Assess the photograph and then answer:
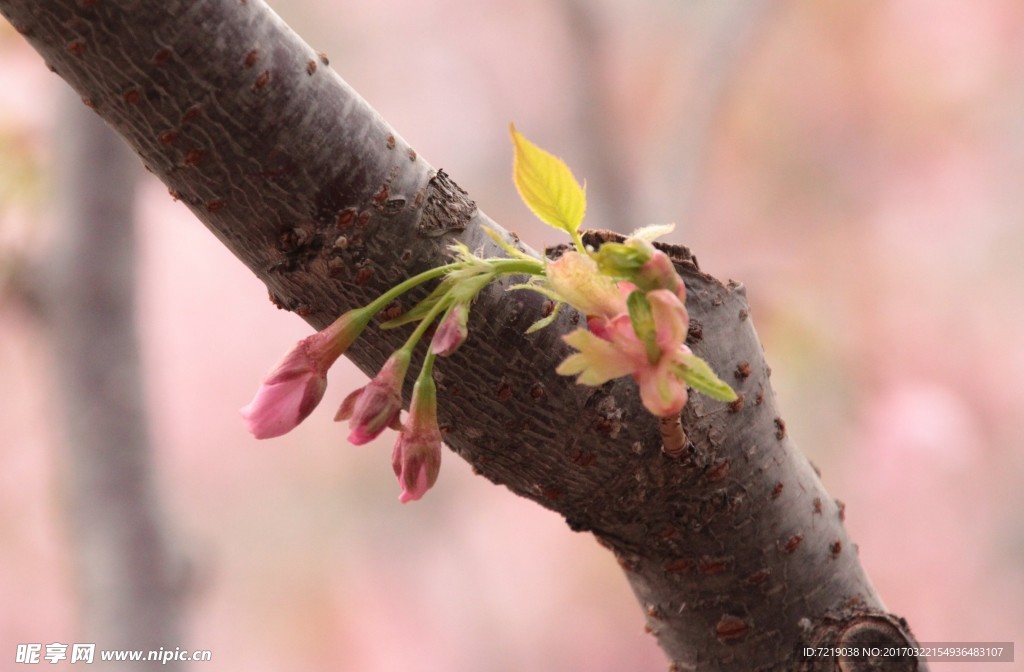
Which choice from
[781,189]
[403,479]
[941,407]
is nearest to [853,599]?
[403,479]

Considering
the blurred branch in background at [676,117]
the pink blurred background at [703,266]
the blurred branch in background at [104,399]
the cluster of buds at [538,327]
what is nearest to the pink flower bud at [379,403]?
the cluster of buds at [538,327]

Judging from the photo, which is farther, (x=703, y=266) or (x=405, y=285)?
(x=703, y=266)

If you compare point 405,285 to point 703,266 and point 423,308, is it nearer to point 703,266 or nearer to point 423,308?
point 423,308

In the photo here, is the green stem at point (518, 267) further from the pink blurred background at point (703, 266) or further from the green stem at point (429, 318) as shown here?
the pink blurred background at point (703, 266)

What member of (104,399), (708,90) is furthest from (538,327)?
(708,90)

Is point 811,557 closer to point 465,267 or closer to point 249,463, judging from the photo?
point 465,267
